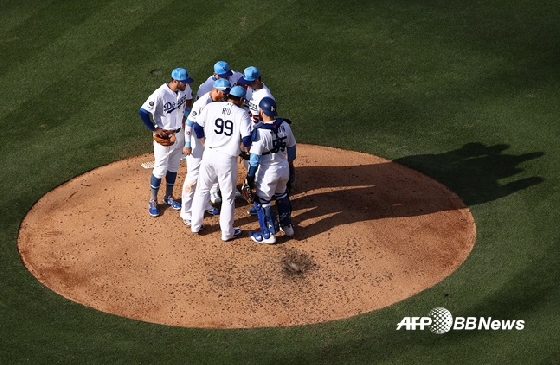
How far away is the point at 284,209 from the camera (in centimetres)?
1274

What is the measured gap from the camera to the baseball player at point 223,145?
12180mm

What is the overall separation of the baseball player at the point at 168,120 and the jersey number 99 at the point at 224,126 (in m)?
1.04

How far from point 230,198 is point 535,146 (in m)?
5.59

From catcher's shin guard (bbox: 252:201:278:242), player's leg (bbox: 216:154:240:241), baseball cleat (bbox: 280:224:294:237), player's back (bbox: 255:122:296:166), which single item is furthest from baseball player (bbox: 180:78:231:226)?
baseball cleat (bbox: 280:224:294:237)

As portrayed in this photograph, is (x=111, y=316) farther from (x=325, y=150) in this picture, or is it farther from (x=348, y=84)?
(x=348, y=84)

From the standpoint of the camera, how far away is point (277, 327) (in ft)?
36.2

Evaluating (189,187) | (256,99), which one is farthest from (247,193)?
(256,99)

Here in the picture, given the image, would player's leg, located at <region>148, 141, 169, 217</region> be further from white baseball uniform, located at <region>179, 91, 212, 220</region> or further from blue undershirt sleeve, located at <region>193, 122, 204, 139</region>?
blue undershirt sleeve, located at <region>193, 122, 204, 139</region>

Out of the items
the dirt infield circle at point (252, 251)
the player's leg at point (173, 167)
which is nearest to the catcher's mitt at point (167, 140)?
the player's leg at point (173, 167)

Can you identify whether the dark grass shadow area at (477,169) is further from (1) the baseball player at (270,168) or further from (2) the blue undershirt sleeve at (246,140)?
(2) the blue undershirt sleeve at (246,140)

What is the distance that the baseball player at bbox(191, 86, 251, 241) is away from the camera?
12180 mm

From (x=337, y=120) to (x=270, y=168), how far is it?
3.84m

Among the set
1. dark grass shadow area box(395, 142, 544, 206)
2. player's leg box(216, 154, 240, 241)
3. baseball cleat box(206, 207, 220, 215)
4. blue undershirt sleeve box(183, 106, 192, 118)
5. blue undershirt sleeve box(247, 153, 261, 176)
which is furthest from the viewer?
dark grass shadow area box(395, 142, 544, 206)

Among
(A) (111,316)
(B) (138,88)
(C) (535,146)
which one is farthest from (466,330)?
(B) (138,88)
